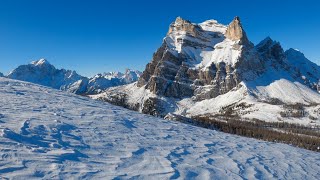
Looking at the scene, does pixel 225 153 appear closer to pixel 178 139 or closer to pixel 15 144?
pixel 178 139

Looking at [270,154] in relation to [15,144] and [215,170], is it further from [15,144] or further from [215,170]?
[15,144]

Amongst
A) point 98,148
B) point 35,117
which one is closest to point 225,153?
point 98,148

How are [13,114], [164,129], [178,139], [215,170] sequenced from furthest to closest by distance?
[164,129] → [178,139] → [13,114] → [215,170]

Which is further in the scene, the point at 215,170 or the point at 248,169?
the point at 248,169

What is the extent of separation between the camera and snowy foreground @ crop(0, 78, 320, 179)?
691 inches

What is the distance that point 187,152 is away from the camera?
24500mm

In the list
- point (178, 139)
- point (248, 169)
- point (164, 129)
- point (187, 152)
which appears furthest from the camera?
point (164, 129)

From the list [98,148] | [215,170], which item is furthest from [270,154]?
[98,148]

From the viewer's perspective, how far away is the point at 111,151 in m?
21.4

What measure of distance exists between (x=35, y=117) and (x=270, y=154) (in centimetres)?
1855

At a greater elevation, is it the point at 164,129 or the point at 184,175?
the point at 164,129

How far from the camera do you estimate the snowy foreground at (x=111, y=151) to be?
1755 cm

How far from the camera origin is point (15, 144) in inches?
751

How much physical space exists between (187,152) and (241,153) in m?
5.33
